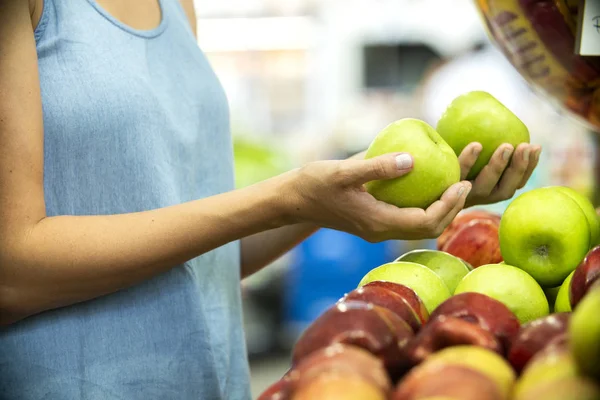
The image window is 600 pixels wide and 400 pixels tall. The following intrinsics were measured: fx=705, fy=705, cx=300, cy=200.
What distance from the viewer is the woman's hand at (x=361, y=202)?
3.25 feet

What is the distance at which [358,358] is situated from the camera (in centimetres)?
61

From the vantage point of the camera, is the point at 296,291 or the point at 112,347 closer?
the point at 112,347

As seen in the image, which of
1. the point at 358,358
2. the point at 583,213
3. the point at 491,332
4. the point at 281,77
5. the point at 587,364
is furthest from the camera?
the point at 281,77

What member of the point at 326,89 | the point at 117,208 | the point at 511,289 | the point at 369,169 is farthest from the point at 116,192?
the point at 326,89

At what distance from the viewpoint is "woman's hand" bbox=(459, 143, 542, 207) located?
121cm

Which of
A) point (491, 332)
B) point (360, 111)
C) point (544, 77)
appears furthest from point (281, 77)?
point (491, 332)

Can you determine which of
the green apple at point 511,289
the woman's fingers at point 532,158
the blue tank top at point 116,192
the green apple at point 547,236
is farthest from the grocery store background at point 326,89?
the green apple at point 511,289

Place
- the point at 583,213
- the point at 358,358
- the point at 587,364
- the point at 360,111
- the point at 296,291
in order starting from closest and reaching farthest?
the point at 587,364
the point at 358,358
the point at 583,213
the point at 296,291
the point at 360,111

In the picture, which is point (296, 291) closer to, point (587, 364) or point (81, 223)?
point (81, 223)

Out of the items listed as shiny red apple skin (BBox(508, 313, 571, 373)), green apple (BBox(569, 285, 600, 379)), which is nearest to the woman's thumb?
shiny red apple skin (BBox(508, 313, 571, 373))

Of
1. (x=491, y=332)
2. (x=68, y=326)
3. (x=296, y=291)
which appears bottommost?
(x=296, y=291)

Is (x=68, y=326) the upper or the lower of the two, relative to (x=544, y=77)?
lower

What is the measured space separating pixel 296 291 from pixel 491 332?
337 centimetres

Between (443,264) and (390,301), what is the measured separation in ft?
1.00
